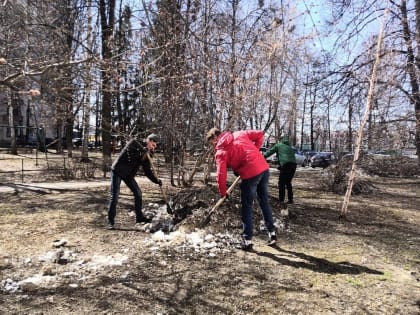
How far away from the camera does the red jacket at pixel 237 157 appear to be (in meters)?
4.76

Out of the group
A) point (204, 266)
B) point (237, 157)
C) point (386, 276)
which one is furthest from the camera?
point (237, 157)

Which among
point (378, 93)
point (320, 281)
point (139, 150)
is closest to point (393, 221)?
point (378, 93)

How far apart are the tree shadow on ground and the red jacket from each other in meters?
1.02

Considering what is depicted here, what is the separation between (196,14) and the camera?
27.1ft

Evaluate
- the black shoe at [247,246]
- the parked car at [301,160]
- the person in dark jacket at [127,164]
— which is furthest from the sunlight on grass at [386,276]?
the parked car at [301,160]

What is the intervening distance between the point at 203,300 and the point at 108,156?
12809mm

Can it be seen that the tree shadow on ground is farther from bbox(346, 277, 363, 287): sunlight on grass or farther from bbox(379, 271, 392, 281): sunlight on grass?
bbox(346, 277, 363, 287): sunlight on grass

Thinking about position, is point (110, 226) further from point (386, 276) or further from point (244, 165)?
point (386, 276)

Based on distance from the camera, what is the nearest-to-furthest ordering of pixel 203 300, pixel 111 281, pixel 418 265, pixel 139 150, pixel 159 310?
pixel 159 310 → pixel 203 300 → pixel 111 281 → pixel 418 265 → pixel 139 150

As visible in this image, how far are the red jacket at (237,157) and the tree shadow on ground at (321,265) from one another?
1.02 meters

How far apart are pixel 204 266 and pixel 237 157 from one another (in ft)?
4.58

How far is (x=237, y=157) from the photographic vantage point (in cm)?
488

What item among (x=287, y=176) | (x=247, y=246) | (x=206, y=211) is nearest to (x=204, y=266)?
(x=247, y=246)

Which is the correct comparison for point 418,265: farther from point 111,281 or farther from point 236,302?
point 111,281
